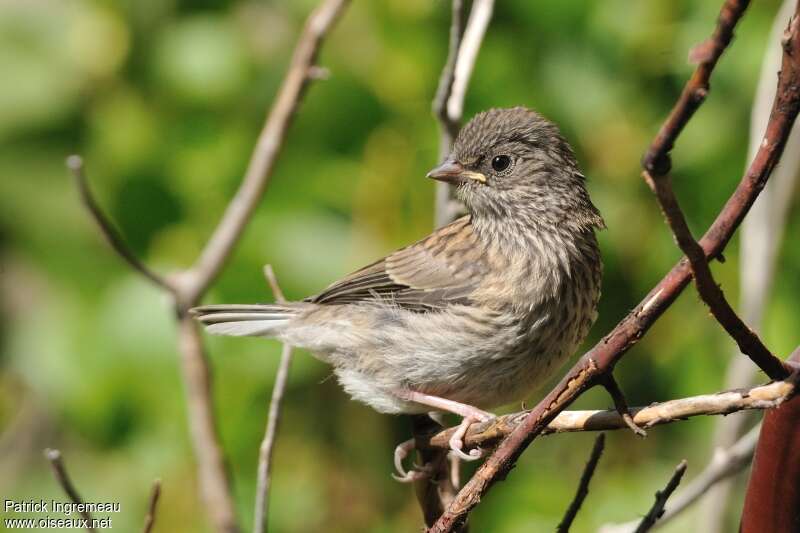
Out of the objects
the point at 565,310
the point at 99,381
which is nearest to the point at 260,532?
the point at 565,310

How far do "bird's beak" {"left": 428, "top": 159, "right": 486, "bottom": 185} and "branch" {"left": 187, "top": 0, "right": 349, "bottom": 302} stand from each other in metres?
0.53

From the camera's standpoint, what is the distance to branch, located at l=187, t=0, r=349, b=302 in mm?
3027

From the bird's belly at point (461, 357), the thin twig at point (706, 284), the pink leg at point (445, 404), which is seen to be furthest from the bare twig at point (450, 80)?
the thin twig at point (706, 284)

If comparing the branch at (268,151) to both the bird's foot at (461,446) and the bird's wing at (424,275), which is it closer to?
the bird's wing at (424,275)

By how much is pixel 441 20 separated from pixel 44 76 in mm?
1670

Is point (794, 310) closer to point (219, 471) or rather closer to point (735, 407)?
point (219, 471)

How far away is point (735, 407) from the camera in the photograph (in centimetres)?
161

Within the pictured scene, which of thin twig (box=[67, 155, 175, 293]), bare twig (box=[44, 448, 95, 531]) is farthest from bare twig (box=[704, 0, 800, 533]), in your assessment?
bare twig (box=[44, 448, 95, 531])

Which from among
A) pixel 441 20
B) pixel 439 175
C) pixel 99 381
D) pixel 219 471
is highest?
pixel 441 20

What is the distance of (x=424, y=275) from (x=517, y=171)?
1.53ft

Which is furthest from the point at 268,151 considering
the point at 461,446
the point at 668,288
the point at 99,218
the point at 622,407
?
the point at 668,288

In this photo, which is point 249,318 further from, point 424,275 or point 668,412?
point 668,412

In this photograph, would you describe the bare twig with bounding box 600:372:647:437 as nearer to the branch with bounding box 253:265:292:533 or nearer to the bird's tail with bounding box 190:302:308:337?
the branch with bounding box 253:265:292:533

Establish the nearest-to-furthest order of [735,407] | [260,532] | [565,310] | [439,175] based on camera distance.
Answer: [735,407] → [260,532] → [565,310] → [439,175]
